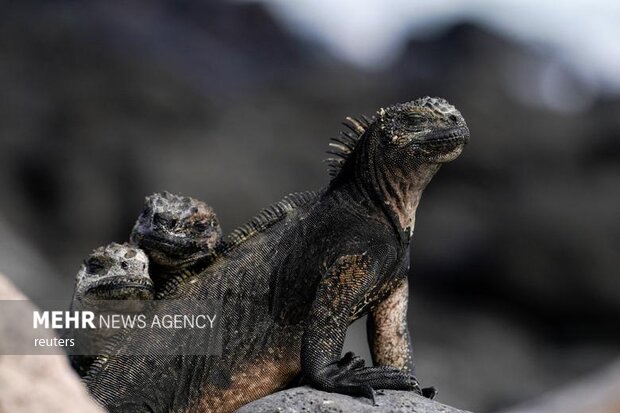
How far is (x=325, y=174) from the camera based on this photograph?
50.8 feet

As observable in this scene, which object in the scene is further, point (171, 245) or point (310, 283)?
point (171, 245)

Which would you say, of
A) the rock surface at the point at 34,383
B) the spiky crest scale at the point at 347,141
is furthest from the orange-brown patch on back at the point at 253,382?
the rock surface at the point at 34,383

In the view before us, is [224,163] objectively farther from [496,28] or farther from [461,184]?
[496,28]

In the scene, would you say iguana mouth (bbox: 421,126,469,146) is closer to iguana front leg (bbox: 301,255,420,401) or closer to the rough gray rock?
iguana front leg (bbox: 301,255,420,401)

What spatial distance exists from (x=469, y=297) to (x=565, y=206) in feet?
5.64

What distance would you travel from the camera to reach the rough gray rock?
513 cm

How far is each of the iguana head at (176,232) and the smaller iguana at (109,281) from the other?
0.09 metres

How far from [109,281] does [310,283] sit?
1.00m

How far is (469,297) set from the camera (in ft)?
49.9

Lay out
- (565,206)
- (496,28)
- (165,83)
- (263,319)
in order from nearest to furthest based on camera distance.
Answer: (263,319) → (565,206) → (165,83) → (496,28)

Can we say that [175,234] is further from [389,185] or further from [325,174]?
[325,174]

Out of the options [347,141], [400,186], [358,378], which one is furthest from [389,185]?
[358,378]

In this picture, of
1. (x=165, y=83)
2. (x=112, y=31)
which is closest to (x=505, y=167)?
(x=165, y=83)

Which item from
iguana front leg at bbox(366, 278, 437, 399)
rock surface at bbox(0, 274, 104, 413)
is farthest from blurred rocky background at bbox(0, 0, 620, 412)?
rock surface at bbox(0, 274, 104, 413)
